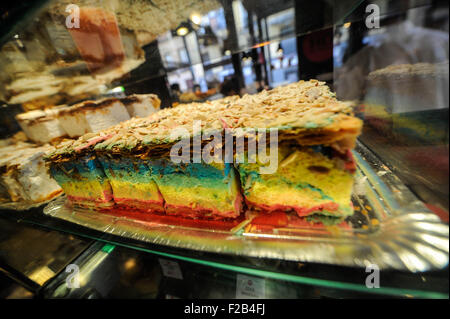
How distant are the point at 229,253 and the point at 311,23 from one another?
2.11 meters

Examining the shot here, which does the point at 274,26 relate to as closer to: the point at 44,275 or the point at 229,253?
the point at 229,253

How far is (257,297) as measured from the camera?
934mm

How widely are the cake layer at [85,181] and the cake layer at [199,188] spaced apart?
57 cm

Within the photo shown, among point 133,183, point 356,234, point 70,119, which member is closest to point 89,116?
point 70,119

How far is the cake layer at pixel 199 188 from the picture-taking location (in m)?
1.05

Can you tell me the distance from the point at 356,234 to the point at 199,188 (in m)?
0.90

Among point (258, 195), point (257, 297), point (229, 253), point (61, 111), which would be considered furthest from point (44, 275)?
point (61, 111)

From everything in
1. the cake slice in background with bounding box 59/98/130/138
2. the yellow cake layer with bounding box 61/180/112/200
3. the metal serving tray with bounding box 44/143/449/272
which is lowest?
the metal serving tray with bounding box 44/143/449/272

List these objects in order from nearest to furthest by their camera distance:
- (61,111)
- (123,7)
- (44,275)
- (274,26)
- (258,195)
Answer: (258,195)
(44,275)
(123,7)
(274,26)
(61,111)

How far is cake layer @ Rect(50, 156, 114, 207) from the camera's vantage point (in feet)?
4.56

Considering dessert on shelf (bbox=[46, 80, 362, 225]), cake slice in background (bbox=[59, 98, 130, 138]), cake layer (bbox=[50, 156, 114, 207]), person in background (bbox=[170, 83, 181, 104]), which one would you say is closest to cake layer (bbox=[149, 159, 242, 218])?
dessert on shelf (bbox=[46, 80, 362, 225])

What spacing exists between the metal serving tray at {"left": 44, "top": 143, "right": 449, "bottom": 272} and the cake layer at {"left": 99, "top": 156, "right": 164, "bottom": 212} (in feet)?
0.44

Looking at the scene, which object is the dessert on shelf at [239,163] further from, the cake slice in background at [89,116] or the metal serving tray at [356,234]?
the cake slice in background at [89,116]

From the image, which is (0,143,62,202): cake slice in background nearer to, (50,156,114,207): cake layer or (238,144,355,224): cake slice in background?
(50,156,114,207): cake layer
